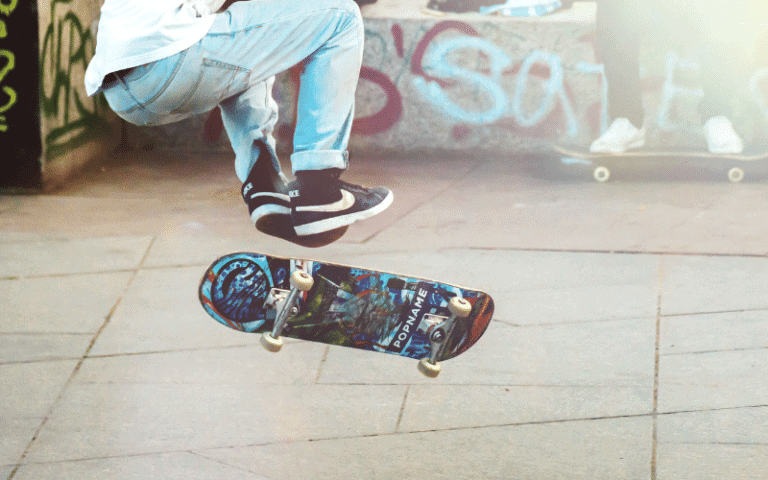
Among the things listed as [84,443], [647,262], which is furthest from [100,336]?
[647,262]

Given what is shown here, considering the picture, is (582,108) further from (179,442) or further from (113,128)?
(179,442)

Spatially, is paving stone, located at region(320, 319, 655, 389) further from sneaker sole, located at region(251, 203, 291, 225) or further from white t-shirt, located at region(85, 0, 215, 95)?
white t-shirt, located at region(85, 0, 215, 95)

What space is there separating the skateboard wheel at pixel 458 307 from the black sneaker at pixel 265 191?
2.07 feet

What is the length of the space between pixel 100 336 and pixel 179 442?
128 centimetres

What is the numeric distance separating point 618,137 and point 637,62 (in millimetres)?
652

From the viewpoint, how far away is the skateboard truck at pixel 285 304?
3199 mm

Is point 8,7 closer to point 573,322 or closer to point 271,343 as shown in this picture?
point 573,322

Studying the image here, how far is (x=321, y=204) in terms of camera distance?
122 inches

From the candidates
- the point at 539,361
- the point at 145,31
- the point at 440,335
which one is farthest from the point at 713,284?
the point at 145,31

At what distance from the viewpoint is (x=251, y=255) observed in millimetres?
3533

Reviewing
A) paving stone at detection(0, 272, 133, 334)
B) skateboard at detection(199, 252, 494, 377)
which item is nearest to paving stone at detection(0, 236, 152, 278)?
paving stone at detection(0, 272, 133, 334)

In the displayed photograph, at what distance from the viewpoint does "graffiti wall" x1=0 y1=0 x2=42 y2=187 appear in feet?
24.7

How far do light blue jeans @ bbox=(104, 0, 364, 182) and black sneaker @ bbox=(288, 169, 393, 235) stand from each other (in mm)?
43

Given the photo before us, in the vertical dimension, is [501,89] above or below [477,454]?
below
